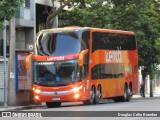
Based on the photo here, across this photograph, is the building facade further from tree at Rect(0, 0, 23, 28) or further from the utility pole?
tree at Rect(0, 0, 23, 28)

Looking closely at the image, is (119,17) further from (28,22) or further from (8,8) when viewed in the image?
(8,8)

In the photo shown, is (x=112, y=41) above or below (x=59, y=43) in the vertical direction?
above

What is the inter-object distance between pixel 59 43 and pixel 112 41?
5353 mm

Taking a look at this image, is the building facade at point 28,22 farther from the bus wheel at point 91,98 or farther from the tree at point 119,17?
the bus wheel at point 91,98

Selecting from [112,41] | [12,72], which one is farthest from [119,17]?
[12,72]

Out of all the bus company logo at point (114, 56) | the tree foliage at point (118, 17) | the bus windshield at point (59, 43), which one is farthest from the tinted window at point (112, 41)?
the tree foliage at point (118, 17)

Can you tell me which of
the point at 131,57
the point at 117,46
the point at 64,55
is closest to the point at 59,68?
the point at 64,55

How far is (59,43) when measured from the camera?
28.7 m

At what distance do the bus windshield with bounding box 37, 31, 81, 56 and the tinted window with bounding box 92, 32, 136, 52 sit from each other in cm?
187

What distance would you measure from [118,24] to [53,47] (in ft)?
48.2

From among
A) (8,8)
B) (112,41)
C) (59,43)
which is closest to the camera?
(8,8)

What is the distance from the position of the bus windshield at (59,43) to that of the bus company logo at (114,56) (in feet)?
12.9

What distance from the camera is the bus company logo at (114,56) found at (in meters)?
32.4

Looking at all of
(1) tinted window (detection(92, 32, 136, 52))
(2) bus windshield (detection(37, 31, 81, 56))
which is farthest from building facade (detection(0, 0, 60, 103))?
(2) bus windshield (detection(37, 31, 81, 56))
